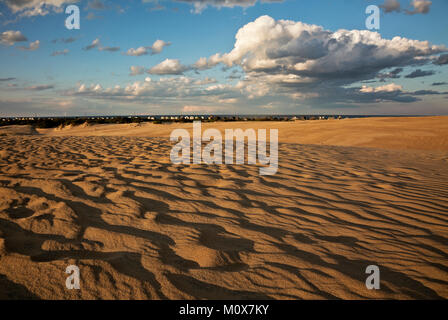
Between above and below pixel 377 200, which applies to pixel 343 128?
above

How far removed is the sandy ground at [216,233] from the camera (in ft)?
4.93

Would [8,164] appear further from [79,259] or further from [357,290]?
[357,290]

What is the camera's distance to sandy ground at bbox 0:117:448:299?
1.50 meters

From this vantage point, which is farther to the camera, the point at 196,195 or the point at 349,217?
the point at 196,195

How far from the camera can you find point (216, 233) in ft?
7.04

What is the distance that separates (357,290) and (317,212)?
1209 millimetres

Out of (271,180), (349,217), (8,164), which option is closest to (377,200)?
(349,217)

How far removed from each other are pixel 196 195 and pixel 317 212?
1468 mm

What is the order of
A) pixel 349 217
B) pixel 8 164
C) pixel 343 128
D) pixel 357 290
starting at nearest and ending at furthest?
1. pixel 357 290
2. pixel 349 217
3. pixel 8 164
4. pixel 343 128

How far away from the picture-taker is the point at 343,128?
39.7 feet
